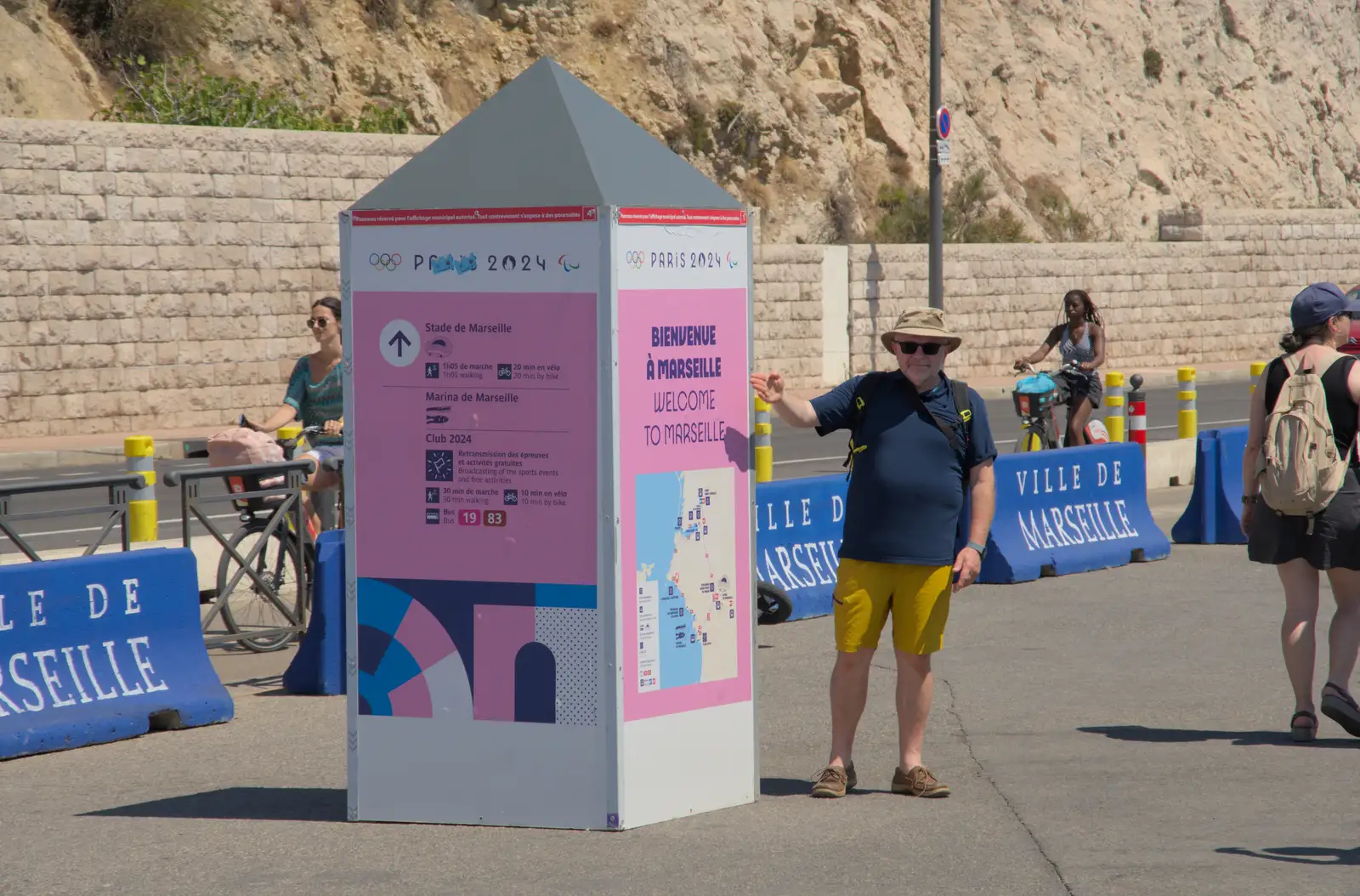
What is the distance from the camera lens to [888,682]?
8883mm

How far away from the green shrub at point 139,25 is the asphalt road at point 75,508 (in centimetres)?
1151

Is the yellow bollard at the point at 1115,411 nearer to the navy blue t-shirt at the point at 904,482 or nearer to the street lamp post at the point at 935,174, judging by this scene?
the navy blue t-shirt at the point at 904,482

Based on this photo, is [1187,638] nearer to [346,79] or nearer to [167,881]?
[167,881]

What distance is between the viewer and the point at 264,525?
9945mm

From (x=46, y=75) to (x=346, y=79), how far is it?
5890 millimetres

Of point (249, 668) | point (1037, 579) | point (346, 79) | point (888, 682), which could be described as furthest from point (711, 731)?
point (346, 79)

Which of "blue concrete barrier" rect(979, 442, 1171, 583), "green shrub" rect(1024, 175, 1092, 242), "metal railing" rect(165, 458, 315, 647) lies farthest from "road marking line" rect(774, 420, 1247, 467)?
"green shrub" rect(1024, 175, 1092, 242)

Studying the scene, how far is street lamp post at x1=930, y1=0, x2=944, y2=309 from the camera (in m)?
29.0

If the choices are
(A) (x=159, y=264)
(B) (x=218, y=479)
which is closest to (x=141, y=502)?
(B) (x=218, y=479)

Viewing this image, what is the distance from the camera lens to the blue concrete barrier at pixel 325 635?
877 centimetres

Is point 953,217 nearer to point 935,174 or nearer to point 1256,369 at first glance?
point 935,174

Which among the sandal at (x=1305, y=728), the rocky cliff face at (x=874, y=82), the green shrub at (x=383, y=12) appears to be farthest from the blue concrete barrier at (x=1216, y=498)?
the green shrub at (x=383, y=12)

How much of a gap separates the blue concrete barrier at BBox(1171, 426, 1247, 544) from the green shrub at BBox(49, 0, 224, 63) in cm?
2132

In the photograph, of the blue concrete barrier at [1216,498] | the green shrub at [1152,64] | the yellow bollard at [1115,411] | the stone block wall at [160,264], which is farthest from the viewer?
the green shrub at [1152,64]
